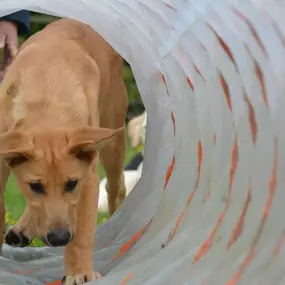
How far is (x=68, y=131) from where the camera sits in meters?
2.86

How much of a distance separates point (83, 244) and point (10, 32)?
5.66 ft

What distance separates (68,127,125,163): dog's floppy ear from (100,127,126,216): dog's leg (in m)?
1.22

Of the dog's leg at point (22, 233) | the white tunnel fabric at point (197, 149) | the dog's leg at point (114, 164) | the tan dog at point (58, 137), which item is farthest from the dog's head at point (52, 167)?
the dog's leg at point (114, 164)

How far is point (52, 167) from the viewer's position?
2783mm

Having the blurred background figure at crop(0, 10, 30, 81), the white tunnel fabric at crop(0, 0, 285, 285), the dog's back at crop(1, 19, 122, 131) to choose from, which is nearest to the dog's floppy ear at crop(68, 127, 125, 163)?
the dog's back at crop(1, 19, 122, 131)

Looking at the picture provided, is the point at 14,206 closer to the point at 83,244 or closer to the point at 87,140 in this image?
the point at 83,244

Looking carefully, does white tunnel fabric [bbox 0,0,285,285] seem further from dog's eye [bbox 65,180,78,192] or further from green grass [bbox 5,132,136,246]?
green grass [bbox 5,132,136,246]

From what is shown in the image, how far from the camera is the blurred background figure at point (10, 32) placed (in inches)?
164

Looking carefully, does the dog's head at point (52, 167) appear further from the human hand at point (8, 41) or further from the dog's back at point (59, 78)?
the human hand at point (8, 41)

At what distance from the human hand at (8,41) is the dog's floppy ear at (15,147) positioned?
1.39 metres

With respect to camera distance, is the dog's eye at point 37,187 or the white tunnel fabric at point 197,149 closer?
the white tunnel fabric at point 197,149

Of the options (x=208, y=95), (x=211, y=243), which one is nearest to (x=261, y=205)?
(x=211, y=243)

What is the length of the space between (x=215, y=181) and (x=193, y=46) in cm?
66

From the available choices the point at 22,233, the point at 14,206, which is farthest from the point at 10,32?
the point at 14,206
